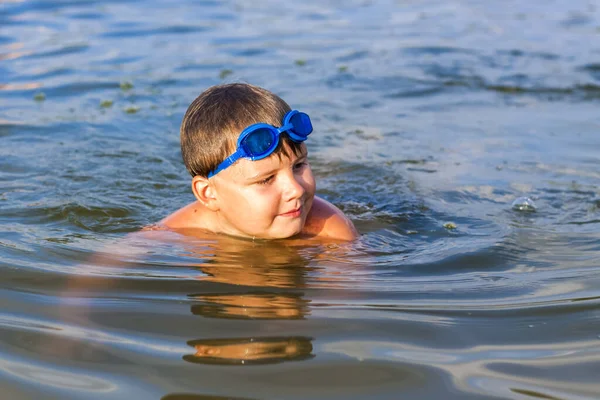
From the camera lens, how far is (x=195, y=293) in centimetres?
402

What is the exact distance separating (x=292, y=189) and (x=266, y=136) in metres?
0.32

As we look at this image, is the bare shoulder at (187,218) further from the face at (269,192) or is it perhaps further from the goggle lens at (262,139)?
the goggle lens at (262,139)

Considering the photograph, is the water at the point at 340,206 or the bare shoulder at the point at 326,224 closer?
the water at the point at 340,206

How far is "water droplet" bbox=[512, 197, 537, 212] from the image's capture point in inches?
233

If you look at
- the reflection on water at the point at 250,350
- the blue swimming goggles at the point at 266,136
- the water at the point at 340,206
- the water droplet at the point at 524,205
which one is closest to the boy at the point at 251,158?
the blue swimming goggles at the point at 266,136

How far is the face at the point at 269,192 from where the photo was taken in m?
4.70

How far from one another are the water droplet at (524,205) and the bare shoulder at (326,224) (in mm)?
1282

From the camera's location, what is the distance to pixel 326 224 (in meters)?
5.38

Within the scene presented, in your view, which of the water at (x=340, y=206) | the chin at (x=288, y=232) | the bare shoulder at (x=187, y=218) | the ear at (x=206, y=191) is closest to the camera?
the water at (x=340, y=206)

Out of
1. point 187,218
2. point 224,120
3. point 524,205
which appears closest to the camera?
point 224,120

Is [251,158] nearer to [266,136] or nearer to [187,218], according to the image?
[266,136]

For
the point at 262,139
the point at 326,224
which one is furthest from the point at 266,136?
the point at 326,224

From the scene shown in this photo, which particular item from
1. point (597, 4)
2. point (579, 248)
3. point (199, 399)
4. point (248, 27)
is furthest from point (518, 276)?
point (597, 4)

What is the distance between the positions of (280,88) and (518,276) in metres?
5.71
